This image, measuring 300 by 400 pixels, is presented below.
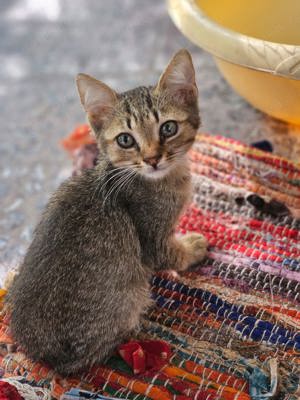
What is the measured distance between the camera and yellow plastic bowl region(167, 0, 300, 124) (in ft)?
4.85

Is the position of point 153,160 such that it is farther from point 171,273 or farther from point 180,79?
point 171,273

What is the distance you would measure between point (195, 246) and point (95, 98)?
1.70ft

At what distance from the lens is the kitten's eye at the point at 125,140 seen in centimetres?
137

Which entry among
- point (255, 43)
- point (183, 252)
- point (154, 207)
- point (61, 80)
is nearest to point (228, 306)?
point (183, 252)

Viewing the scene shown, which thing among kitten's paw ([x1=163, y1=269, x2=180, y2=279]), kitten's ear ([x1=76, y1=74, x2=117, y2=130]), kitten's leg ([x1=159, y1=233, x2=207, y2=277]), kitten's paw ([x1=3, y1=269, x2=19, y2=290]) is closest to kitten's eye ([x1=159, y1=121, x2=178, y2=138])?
kitten's ear ([x1=76, y1=74, x2=117, y2=130])

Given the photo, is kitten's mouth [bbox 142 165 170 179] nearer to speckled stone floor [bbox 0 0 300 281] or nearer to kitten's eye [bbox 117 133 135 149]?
kitten's eye [bbox 117 133 135 149]

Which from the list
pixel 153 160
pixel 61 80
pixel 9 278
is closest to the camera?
pixel 153 160

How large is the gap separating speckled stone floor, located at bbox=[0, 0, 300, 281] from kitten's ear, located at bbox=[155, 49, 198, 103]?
0.68 meters

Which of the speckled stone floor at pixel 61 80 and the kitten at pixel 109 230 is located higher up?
the kitten at pixel 109 230

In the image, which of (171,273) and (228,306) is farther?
(171,273)

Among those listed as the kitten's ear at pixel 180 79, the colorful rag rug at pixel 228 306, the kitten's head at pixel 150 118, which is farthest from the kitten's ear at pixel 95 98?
the colorful rag rug at pixel 228 306

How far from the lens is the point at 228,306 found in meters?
1.47

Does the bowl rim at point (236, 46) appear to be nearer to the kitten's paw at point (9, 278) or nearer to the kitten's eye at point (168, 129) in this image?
the kitten's eye at point (168, 129)

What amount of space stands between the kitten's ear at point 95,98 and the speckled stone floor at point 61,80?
59cm
